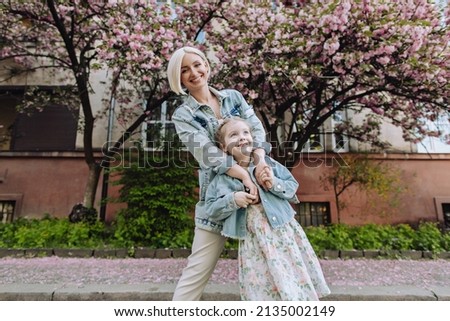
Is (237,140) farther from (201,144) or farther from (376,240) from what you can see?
(376,240)

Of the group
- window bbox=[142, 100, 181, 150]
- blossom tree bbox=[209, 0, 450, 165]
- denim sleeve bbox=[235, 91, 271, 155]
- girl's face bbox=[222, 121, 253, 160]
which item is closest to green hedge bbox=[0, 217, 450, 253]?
window bbox=[142, 100, 181, 150]

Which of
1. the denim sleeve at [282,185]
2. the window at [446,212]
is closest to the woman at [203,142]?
the denim sleeve at [282,185]

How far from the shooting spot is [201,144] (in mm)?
2027

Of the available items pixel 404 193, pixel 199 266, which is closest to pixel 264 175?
pixel 199 266

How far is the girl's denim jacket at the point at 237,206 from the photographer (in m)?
1.86

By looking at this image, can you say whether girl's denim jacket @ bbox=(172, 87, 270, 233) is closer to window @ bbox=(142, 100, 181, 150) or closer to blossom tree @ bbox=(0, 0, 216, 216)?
blossom tree @ bbox=(0, 0, 216, 216)

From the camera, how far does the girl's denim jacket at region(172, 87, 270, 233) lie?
2018mm

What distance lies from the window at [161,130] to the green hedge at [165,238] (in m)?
1.97

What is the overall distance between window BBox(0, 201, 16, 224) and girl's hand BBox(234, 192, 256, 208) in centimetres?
929

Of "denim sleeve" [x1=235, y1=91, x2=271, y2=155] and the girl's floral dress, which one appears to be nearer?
the girl's floral dress

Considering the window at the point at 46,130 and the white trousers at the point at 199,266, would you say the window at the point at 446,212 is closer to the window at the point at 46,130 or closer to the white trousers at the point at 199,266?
the white trousers at the point at 199,266

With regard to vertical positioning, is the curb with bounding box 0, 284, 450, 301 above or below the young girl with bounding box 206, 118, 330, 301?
below

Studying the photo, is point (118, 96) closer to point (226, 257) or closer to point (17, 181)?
point (17, 181)

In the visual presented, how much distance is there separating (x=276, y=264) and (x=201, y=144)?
0.93 metres
